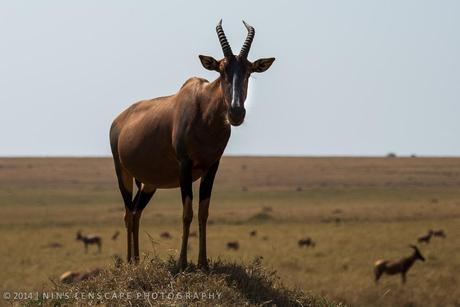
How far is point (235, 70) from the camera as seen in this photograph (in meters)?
10.3

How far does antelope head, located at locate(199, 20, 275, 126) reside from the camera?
9914mm

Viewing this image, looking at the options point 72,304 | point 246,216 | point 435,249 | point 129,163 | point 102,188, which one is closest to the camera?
point 72,304

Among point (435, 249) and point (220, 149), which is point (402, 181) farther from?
point (220, 149)

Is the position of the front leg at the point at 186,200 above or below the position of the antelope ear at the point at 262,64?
below

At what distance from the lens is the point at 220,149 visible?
1082 centimetres

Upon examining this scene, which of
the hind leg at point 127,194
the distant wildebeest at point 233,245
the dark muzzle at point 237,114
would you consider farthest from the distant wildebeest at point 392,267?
the dark muzzle at point 237,114

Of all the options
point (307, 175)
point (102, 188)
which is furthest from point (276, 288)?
point (307, 175)

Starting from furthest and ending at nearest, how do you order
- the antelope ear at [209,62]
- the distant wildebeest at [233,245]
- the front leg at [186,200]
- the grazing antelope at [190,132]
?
the distant wildebeest at [233,245] < the front leg at [186,200] < the antelope ear at [209,62] < the grazing antelope at [190,132]

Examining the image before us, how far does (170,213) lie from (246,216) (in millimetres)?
7833

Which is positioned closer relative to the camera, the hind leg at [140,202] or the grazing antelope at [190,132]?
the grazing antelope at [190,132]

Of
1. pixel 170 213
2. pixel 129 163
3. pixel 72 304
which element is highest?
pixel 129 163

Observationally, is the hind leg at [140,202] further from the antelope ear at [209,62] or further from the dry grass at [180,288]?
the antelope ear at [209,62]

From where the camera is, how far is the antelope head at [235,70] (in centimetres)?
991

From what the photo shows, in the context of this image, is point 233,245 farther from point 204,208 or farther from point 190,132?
point 190,132
